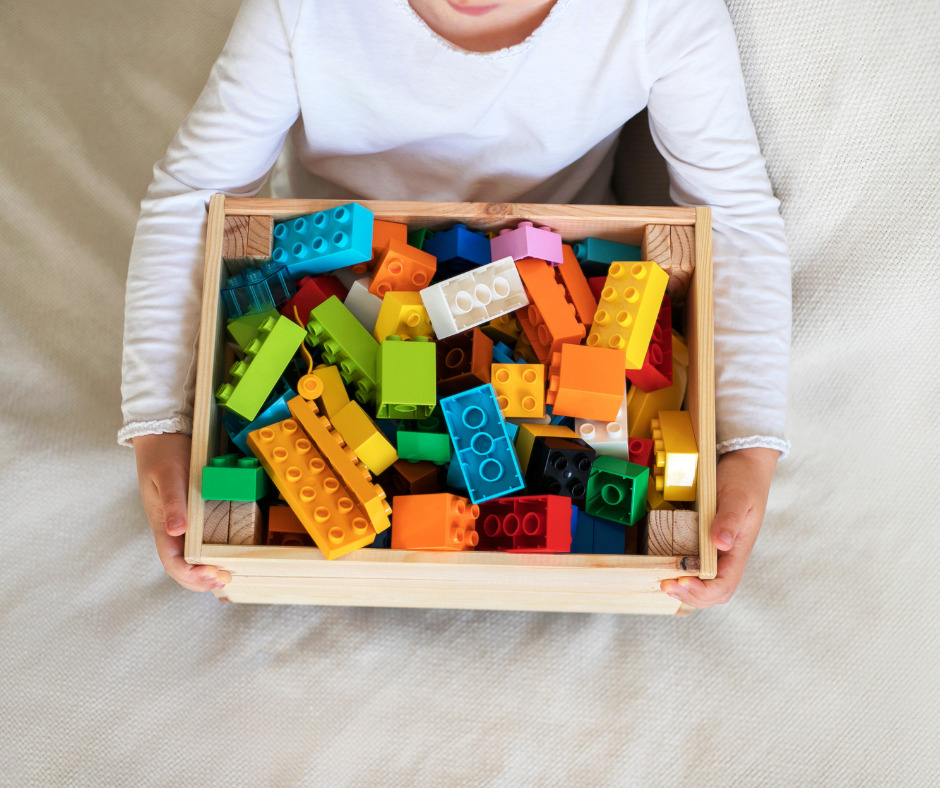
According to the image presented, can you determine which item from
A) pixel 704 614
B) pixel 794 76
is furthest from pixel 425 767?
pixel 794 76

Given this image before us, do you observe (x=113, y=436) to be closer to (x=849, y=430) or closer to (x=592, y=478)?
(x=592, y=478)

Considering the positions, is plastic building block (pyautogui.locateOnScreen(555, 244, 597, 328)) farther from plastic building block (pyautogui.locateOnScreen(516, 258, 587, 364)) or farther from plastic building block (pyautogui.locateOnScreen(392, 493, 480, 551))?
plastic building block (pyautogui.locateOnScreen(392, 493, 480, 551))

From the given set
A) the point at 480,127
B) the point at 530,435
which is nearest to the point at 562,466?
the point at 530,435

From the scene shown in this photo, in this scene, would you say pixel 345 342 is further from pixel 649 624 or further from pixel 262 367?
pixel 649 624

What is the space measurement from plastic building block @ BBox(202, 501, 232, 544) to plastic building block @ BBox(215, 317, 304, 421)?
0.07m

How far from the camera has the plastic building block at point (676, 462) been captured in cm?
64

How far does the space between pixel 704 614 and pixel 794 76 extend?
516mm

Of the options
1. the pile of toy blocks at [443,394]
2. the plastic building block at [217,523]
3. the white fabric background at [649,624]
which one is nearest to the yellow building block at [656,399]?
the pile of toy blocks at [443,394]

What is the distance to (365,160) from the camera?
825 millimetres

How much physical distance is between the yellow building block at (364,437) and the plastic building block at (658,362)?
21 cm

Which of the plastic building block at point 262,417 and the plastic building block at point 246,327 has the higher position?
the plastic building block at point 246,327

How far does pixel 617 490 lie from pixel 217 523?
301 mm

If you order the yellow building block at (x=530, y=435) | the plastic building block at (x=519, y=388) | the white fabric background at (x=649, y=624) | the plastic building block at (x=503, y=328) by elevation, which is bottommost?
the white fabric background at (x=649, y=624)

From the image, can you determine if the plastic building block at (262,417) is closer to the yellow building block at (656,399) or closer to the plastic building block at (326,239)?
the plastic building block at (326,239)
